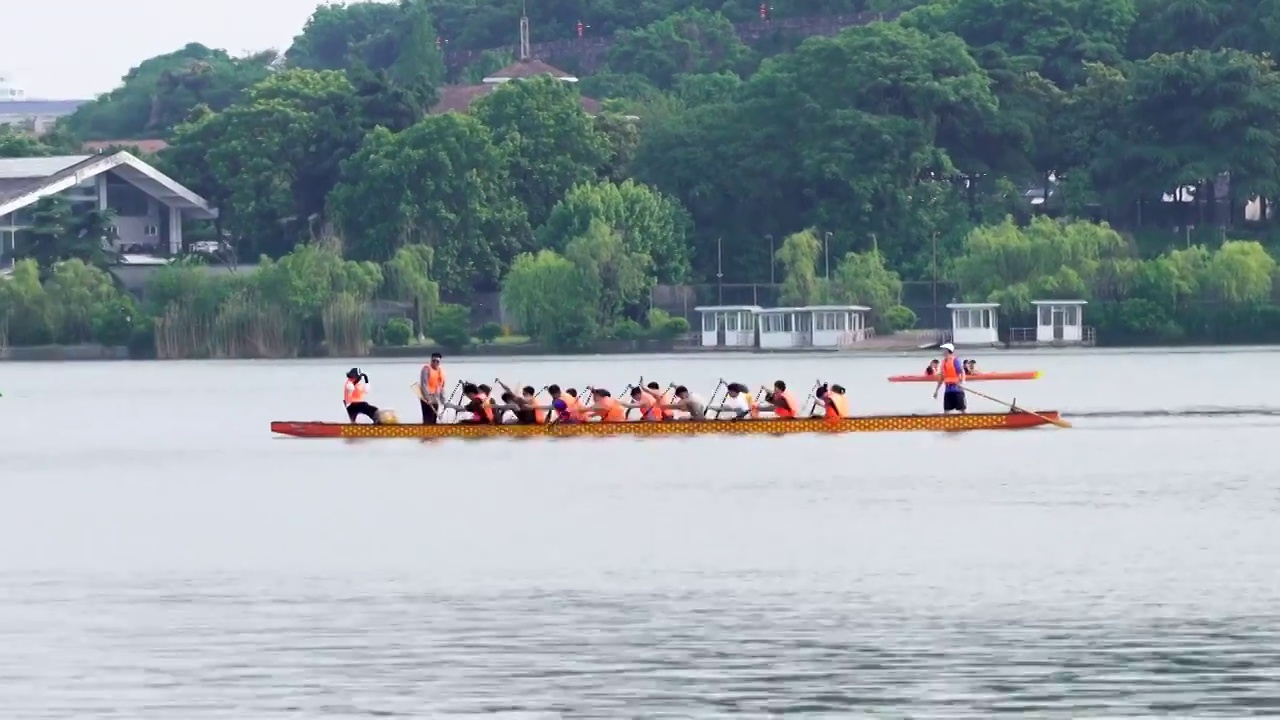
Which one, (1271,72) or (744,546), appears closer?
(744,546)

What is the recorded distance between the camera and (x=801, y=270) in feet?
304

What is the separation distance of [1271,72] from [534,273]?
25.4m

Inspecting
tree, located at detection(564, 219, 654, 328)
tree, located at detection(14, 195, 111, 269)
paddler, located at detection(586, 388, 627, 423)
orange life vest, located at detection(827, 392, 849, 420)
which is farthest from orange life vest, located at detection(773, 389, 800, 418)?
tree, located at detection(14, 195, 111, 269)

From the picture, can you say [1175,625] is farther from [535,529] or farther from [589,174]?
[589,174]

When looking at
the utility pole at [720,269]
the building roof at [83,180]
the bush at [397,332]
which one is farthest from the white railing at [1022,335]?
the building roof at [83,180]

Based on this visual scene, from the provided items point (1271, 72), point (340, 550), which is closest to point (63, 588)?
point (340, 550)

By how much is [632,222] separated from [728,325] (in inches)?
183

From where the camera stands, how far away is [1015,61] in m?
99.5

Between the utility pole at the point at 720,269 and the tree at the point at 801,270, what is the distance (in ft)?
11.7

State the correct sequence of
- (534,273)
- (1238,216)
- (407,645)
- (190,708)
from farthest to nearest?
(1238,216) < (534,273) < (407,645) < (190,708)

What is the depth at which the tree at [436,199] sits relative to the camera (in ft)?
312

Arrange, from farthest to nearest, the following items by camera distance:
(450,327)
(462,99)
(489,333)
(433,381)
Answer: (462,99)
(489,333)
(450,327)
(433,381)

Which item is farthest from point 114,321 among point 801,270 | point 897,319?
point 897,319

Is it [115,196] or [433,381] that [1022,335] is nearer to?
[115,196]
